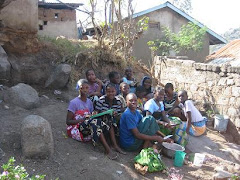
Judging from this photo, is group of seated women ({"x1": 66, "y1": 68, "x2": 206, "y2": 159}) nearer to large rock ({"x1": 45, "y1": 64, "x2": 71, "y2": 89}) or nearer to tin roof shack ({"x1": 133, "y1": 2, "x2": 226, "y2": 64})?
large rock ({"x1": 45, "y1": 64, "x2": 71, "y2": 89})

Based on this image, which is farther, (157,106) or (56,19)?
(56,19)

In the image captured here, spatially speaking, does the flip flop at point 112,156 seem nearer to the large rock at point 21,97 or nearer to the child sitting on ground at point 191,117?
the child sitting on ground at point 191,117

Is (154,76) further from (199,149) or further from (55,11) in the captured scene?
(55,11)

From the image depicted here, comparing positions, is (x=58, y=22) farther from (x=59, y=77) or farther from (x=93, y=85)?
(x=93, y=85)

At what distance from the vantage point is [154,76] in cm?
909

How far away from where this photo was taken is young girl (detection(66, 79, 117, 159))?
4.11 m

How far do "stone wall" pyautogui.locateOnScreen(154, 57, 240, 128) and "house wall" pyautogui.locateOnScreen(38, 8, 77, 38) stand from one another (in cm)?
655

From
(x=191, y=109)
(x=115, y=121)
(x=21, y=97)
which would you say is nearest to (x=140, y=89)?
(x=191, y=109)

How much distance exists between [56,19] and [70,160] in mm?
10509

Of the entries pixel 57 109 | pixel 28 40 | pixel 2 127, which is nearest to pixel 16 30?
pixel 28 40

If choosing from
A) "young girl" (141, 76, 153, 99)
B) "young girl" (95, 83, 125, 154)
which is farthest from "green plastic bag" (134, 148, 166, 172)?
"young girl" (141, 76, 153, 99)

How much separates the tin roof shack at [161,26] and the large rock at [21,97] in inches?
310

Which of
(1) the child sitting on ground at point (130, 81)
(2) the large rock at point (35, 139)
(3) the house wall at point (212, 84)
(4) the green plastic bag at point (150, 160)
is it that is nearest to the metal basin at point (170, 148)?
(4) the green plastic bag at point (150, 160)

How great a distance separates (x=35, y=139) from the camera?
3498mm
